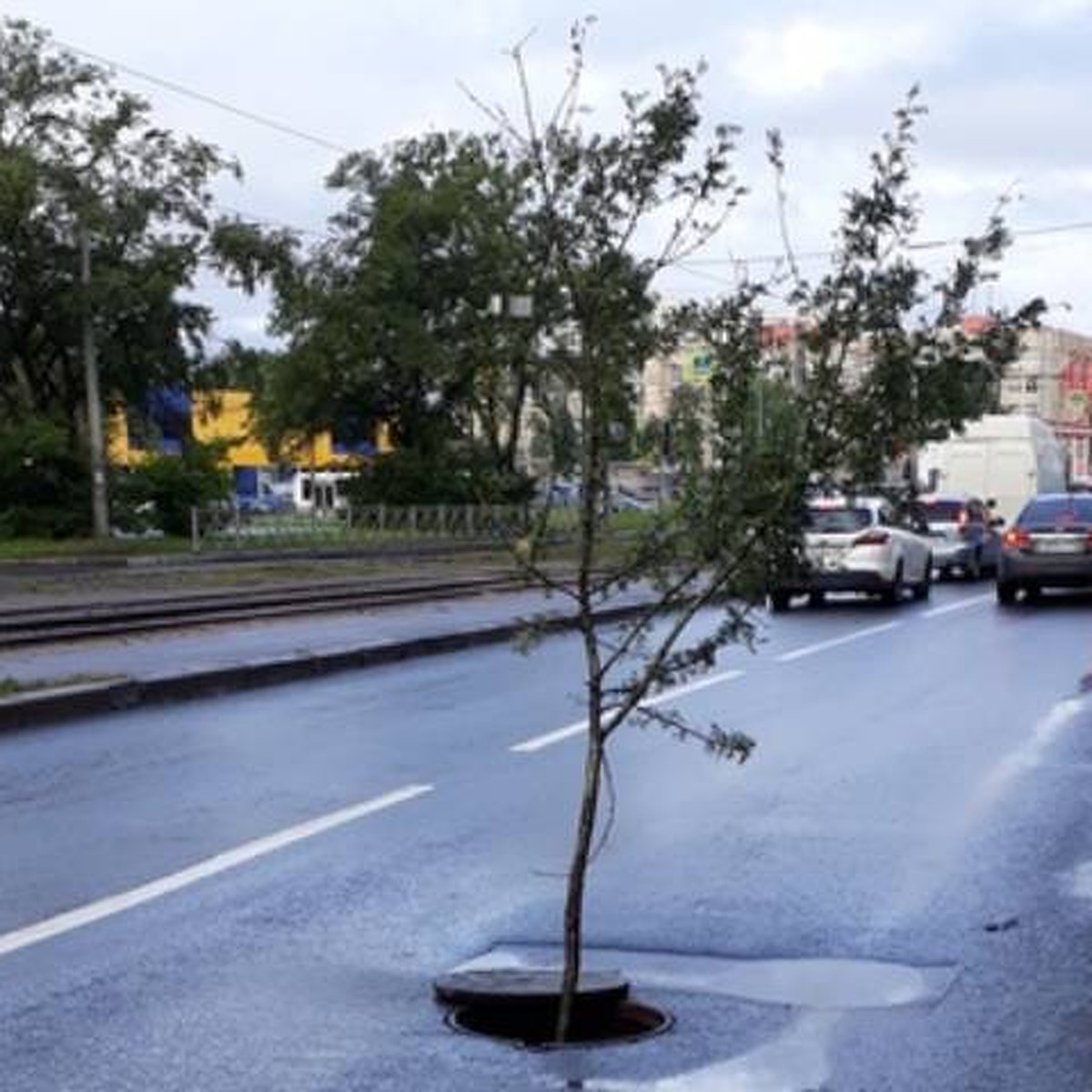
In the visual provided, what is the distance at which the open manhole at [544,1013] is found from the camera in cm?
596

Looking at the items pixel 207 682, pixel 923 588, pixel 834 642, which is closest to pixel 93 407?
pixel 923 588

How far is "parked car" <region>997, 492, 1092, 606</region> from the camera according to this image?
27.5 meters

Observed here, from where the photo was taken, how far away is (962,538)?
1394 inches

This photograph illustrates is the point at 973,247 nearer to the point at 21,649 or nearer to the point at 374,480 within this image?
the point at 21,649

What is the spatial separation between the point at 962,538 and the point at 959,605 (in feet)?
26.3

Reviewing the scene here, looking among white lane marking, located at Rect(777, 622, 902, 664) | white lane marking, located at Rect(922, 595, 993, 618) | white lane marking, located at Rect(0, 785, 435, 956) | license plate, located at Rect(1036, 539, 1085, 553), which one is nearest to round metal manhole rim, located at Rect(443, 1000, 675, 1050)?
white lane marking, located at Rect(0, 785, 435, 956)

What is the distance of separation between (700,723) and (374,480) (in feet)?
168

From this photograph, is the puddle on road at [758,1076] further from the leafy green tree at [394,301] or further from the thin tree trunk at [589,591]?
the leafy green tree at [394,301]

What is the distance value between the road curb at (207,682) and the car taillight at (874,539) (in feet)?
23.7

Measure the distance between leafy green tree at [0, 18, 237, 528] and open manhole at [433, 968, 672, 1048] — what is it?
44.2m

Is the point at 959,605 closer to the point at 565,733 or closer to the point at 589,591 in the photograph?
the point at 565,733

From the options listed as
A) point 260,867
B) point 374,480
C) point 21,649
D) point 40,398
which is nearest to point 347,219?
point 374,480

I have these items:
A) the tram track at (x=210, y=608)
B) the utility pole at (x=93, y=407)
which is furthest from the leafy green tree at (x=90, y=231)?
the tram track at (x=210, y=608)

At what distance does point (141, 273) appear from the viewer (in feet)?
166
